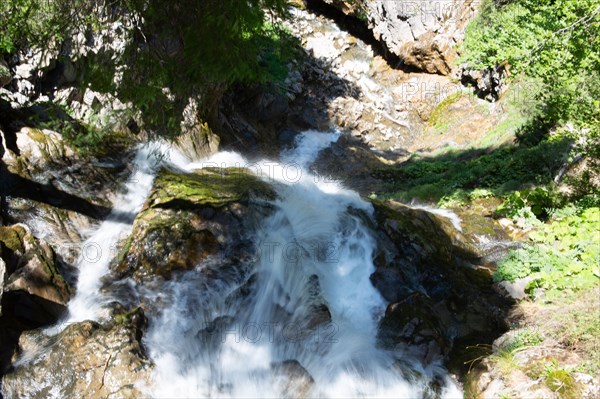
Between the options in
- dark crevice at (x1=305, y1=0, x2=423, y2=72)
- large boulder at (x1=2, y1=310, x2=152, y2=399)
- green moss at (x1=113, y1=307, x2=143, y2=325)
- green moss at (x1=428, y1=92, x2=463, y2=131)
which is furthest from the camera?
dark crevice at (x1=305, y1=0, x2=423, y2=72)

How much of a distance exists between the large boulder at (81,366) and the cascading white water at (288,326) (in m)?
0.27

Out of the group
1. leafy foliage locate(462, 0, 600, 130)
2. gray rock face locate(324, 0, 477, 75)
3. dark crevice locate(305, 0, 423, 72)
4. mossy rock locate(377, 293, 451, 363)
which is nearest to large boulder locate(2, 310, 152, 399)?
mossy rock locate(377, 293, 451, 363)

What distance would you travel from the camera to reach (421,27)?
19078mm

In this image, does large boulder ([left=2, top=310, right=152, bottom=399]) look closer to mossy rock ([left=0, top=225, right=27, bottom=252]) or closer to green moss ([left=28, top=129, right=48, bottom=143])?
mossy rock ([left=0, top=225, right=27, bottom=252])

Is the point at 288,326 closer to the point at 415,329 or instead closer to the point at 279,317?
the point at 279,317

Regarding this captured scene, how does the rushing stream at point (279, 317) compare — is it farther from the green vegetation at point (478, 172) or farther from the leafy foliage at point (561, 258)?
the green vegetation at point (478, 172)

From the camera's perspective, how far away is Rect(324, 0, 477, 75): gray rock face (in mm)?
18344

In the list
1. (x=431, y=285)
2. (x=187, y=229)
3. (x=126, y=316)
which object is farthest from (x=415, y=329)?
(x=126, y=316)

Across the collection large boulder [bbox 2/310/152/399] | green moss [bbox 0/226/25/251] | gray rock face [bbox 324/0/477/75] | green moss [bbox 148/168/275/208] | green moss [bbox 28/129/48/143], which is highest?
gray rock face [bbox 324/0/477/75]

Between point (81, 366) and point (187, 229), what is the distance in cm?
250

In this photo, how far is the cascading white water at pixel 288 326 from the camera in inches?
220

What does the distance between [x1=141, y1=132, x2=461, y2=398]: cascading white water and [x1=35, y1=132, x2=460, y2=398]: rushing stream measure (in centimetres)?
1

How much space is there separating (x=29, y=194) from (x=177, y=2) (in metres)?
4.12

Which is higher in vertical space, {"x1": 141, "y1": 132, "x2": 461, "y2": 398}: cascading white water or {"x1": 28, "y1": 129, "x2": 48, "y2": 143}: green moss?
{"x1": 28, "y1": 129, "x2": 48, "y2": 143}: green moss
